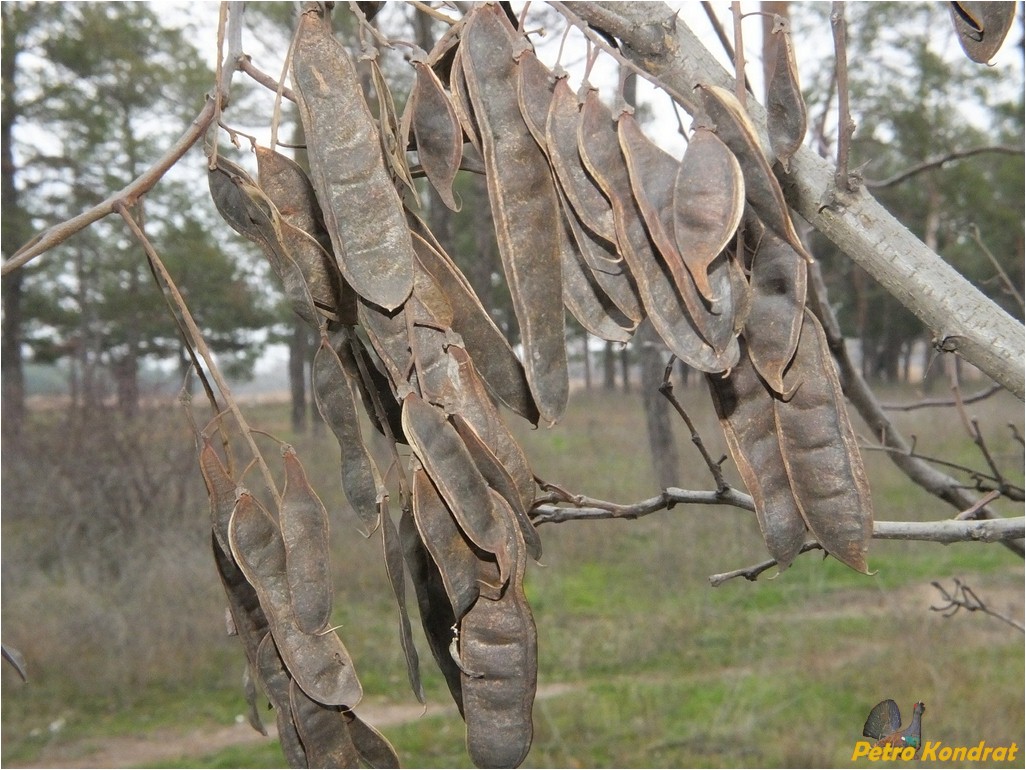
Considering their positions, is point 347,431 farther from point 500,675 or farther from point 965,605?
point 965,605

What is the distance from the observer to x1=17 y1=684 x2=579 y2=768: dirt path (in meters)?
4.38

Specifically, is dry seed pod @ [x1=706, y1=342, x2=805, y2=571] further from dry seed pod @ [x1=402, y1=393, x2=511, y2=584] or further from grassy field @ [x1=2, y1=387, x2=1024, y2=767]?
grassy field @ [x1=2, y1=387, x2=1024, y2=767]

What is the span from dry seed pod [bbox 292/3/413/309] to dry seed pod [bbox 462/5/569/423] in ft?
0.30

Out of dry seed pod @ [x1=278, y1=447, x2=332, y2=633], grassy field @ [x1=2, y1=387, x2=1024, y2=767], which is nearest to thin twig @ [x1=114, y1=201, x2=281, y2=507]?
dry seed pod @ [x1=278, y1=447, x2=332, y2=633]

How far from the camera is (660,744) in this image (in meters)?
4.18

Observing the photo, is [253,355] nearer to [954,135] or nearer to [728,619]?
[728,619]

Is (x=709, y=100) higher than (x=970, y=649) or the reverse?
higher

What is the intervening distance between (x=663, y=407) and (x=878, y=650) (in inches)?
153

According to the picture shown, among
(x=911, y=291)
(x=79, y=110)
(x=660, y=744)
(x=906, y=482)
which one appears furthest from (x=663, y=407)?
(x=911, y=291)

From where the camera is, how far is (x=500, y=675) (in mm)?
777

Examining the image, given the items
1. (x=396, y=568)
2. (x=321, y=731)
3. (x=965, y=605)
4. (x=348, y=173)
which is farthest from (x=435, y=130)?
(x=965, y=605)

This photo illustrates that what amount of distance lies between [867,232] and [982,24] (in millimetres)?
191

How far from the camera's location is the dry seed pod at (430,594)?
2.80 ft

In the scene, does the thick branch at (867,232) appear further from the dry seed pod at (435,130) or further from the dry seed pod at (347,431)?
the dry seed pod at (347,431)
